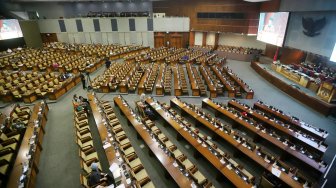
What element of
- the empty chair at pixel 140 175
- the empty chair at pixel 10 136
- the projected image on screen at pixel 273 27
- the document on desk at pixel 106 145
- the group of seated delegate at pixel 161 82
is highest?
the projected image on screen at pixel 273 27

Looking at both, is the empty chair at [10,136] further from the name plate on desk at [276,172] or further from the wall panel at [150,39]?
the wall panel at [150,39]

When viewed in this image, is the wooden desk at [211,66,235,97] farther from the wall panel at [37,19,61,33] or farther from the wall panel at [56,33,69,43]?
the wall panel at [37,19,61,33]

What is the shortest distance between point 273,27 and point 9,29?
94.4ft

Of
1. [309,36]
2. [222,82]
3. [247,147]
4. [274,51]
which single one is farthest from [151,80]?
[274,51]

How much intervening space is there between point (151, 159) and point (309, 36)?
13.7 m

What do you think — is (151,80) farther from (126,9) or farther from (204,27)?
(126,9)

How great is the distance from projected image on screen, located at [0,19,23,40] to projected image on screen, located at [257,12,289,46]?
2827cm

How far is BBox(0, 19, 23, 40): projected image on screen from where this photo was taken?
21.0 meters

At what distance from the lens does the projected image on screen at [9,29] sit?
69.0 ft

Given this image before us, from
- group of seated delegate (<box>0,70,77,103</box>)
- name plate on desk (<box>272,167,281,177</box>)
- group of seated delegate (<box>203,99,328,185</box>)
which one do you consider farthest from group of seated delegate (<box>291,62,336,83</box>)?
group of seated delegate (<box>0,70,77,103</box>)

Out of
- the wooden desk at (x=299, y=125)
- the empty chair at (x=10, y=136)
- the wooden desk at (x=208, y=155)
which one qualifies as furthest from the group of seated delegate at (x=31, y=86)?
the wooden desk at (x=299, y=125)

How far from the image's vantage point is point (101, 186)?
504 cm

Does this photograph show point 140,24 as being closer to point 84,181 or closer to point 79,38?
point 79,38

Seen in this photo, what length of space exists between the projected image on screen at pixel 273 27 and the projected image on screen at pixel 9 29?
28267 millimetres
